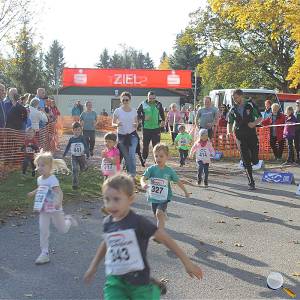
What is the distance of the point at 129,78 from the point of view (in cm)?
5219

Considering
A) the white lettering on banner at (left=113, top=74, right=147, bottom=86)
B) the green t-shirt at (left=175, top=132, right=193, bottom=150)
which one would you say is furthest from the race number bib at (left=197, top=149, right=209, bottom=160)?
the white lettering on banner at (left=113, top=74, right=147, bottom=86)

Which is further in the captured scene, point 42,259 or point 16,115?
point 16,115

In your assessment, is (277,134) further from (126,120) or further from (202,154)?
(126,120)

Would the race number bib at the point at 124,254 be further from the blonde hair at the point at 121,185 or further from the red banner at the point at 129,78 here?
the red banner at the point at 129,78

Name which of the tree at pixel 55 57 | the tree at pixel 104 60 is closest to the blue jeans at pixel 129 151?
the tree at pixel 55 57

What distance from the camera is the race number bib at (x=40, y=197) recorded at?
20.2 ft

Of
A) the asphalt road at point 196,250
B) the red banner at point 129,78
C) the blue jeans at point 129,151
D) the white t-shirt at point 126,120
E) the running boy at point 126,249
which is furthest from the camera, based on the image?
the red banner at point 129,78

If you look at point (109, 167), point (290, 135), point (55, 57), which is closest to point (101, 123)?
point (290, 135)

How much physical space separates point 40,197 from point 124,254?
107 inches

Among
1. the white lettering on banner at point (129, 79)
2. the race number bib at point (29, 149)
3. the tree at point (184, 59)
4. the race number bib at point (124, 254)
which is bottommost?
the race number bib at point (124, 254)

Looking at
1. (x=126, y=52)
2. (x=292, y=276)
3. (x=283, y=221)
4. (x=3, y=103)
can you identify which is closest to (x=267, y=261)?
(x=292, y=276)

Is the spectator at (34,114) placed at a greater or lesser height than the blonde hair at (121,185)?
greater

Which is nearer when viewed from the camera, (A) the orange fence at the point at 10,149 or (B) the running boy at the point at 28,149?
(B) the running boy at the point at 28,149

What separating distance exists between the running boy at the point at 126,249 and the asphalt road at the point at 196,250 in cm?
138
